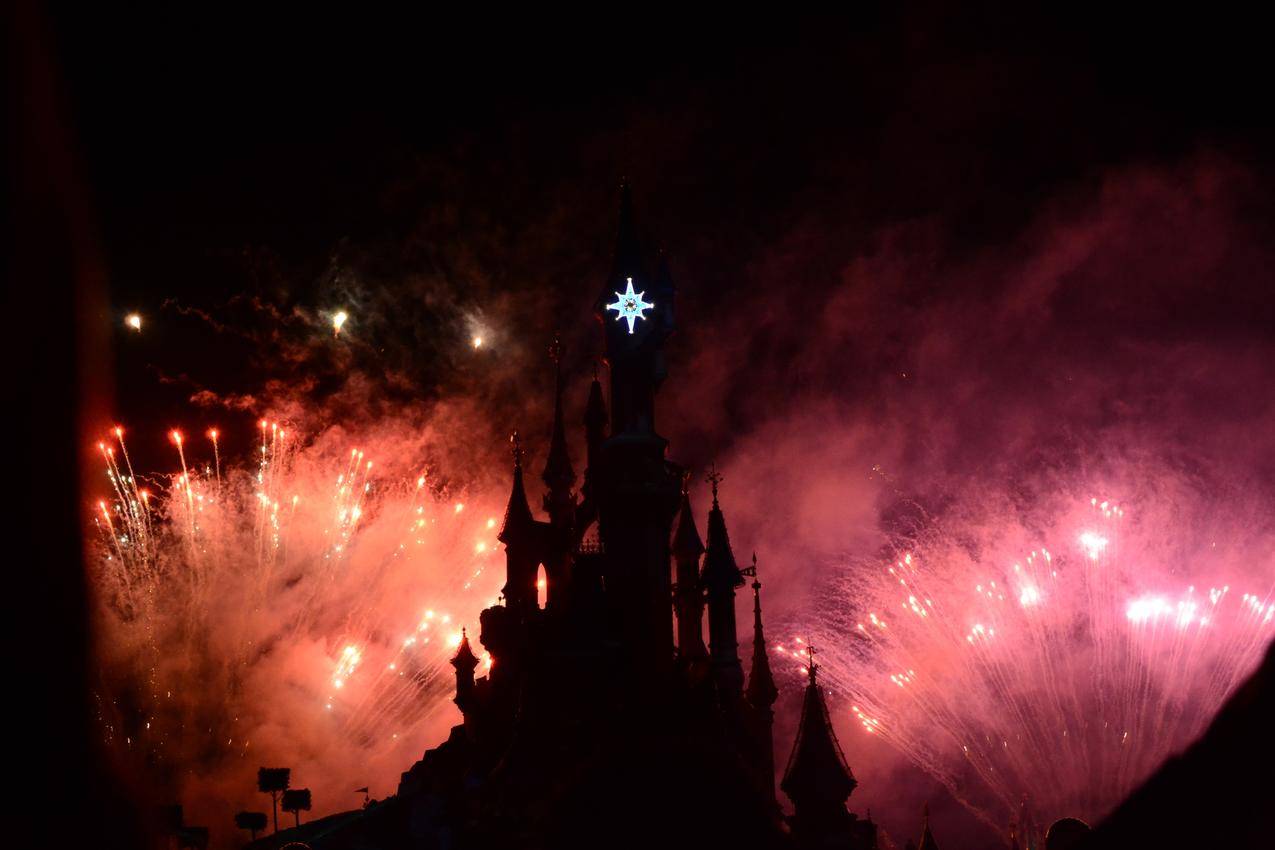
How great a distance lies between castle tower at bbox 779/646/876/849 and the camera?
19312 millimetres

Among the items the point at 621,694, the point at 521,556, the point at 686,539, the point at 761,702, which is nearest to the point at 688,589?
the point at 686,539

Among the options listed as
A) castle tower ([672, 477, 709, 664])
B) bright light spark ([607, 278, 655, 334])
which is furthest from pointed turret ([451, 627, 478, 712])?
bright light spark ([607, 278, 655, 334])

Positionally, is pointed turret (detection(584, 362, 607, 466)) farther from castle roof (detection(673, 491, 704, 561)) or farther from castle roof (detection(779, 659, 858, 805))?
castle roof (detection(779, 659, 858, 805))

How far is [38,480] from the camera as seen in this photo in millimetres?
31000

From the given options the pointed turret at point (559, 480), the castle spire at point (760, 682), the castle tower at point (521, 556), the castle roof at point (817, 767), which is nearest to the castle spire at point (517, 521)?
the castle tower at point (521, 556)

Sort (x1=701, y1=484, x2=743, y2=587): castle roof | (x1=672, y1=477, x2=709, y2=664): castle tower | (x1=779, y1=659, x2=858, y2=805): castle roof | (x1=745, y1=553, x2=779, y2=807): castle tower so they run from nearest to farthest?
1. (x1=779, y1=659, x2=858, y2=805): castle roof
2. (x1=745, y1=553, x2=779, y2=807): castle tower
3. (x1=701, y1=484, x2=743, y2=587): castle roof
4. (x1=672, y1=477, x2=709, y2=664): castle tower

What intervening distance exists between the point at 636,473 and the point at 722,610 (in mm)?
10256

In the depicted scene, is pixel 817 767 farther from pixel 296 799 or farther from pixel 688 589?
pixel 296 799

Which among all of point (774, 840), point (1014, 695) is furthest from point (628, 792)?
point (1014, 695)

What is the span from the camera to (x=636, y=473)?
30.0m

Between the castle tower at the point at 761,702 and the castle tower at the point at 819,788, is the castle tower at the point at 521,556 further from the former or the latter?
the castle tower at the point at 819,788

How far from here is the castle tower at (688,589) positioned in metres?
39.6

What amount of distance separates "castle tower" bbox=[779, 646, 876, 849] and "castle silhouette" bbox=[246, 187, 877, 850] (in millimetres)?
42

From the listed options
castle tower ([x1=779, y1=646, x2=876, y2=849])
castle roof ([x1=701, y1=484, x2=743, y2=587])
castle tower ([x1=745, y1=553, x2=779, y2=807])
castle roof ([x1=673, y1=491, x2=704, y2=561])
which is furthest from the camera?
castle roof ([x1=673, y1=491, x2=704, y2=561])
